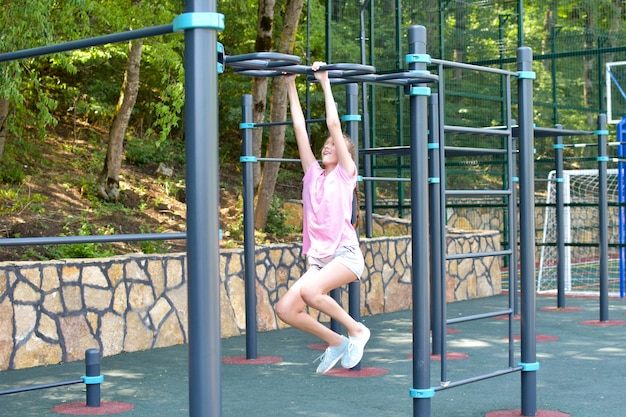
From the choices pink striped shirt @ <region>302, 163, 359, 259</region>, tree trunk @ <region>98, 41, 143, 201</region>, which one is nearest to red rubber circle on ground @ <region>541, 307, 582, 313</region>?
tree trunk @ <region>98, 41, 143, 201</region>

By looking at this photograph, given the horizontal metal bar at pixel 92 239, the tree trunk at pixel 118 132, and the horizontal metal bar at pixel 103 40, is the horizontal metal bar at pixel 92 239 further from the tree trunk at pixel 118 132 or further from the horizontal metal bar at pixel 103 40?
the tree trunk at pixel 118 132

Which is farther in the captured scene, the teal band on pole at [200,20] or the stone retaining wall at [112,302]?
the stone retaining wall at [112,302]

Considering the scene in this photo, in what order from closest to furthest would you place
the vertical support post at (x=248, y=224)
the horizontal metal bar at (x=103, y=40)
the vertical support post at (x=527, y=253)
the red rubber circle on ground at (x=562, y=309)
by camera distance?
the horizontal metal bar at (x=103, y=40)
the vertical support post at (x=527, y=253)
the vertical support post at (x=248, y=224)
the red rubber circle on ground at (x=562, y=309)

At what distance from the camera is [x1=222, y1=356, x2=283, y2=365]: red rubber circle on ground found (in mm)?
6864

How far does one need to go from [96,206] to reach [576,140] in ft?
42.2

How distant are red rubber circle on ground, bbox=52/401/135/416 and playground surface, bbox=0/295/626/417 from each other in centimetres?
4

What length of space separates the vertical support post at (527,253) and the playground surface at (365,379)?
27 cm

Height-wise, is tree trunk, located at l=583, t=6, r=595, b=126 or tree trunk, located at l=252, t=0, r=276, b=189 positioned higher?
tree trunk, located at l=583, t=6, r=595, b=126

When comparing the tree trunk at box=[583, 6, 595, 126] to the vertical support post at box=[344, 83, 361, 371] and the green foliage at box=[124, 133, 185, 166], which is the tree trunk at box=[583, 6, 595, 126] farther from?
the vertical support post at box=[344, 83, 361, 371]

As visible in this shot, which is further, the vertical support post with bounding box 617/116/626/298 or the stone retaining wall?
the vertical support post with bounding box 617/116/626/298

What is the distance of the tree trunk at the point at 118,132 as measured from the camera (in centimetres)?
1081

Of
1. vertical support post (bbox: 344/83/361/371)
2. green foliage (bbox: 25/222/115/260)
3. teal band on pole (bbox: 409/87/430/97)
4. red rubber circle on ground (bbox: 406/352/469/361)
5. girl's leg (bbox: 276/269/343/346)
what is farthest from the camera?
green foliage (bbox: 25/222/115/260)

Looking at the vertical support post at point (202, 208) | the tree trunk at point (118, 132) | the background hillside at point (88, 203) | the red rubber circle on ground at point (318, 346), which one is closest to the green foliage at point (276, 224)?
the background hillside at point (88, 203)

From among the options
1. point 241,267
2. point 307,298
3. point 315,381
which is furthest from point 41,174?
point 307,298
